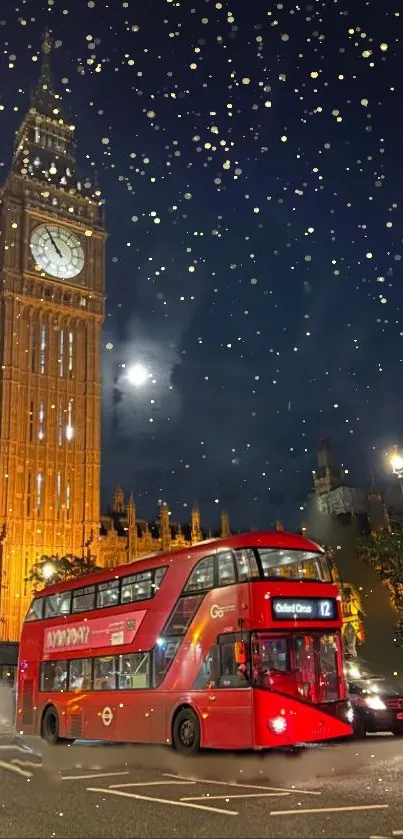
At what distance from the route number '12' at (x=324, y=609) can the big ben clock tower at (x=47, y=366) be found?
5366cm

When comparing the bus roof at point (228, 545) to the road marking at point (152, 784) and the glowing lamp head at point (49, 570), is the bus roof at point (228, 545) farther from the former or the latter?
the glowing lamp head at point (49, 570)

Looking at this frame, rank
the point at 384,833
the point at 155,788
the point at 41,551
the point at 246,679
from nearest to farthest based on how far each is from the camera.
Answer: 1. the point at 384,833
2. the point at 155,788
3. the point at 246,679
4. the point at 41,551

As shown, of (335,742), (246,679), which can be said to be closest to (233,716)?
(246,679)

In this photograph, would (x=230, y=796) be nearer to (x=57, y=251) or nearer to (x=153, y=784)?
(x=153, y=784)

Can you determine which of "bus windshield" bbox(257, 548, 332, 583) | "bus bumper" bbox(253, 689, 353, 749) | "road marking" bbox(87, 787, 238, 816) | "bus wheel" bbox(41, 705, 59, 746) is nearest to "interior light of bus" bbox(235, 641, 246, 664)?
"bus bumper" bbox(253, 689, 353, 749)

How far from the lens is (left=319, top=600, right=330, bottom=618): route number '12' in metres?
12.8

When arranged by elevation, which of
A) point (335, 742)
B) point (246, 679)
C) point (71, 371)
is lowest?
point (335, 742)

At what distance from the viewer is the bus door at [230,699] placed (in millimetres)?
11609

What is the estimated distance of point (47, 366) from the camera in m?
70.1

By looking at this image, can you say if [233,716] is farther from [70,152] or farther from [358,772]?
[70,152]

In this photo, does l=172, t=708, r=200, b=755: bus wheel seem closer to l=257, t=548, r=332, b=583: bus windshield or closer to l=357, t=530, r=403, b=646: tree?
l=257, t=548, r=332, b=583: bus windshield

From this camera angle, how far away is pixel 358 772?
11.1 meters

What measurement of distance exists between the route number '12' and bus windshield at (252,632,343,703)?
1.05 feet

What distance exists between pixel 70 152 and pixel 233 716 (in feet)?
257
